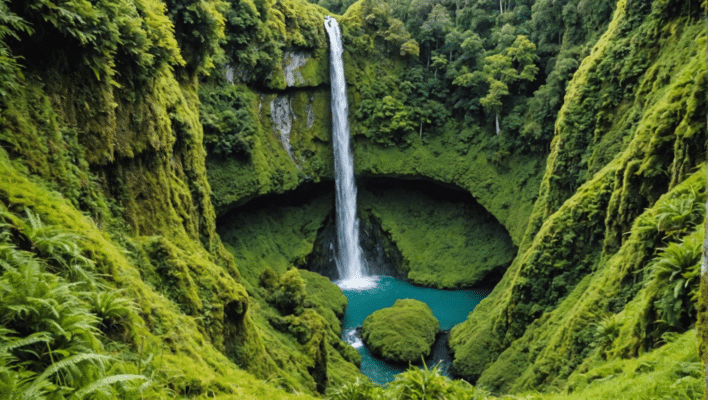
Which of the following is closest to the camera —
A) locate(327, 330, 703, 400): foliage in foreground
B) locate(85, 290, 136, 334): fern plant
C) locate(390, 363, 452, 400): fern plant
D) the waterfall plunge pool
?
locate(327, 330, 703, 400): foliage in foreground

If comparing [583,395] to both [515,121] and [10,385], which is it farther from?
[515,121]

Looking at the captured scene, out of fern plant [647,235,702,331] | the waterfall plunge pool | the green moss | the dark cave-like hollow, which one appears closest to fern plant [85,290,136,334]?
fern plant [647,235,702,331]

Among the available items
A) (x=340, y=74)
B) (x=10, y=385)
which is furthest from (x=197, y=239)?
(x=340, y=74)

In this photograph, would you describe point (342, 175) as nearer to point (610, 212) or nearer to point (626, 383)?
point (610, 212)

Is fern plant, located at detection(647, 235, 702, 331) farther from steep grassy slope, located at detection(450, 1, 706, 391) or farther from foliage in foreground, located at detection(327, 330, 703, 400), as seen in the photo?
foliage in foreground, located at detection(327, 330, 703, 400)

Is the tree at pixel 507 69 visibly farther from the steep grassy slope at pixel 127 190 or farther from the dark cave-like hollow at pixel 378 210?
the steep grassy slope at pixel 127 190

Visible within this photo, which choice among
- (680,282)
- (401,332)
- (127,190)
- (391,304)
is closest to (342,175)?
(391,304)
